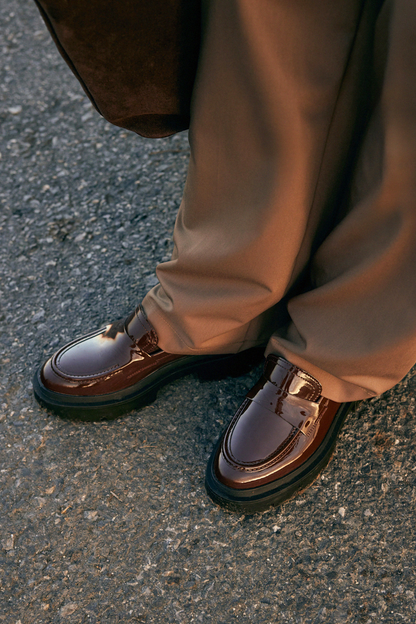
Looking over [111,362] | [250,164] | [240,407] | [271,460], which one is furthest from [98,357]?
[250,164]

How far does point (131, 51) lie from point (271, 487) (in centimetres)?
83

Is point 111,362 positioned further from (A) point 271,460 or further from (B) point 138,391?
(A) point 271,460

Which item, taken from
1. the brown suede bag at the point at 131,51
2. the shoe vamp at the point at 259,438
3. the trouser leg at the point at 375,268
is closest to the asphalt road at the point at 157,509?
the shoe vamp at the point at 259,438

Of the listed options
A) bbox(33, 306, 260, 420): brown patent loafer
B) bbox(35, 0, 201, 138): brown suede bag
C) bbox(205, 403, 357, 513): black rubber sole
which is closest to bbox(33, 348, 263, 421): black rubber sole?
bbox(33, 306, 260, 420): brown patent loafer

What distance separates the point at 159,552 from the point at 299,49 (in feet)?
3.07

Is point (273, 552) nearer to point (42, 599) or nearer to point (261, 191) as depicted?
point (42, 599)

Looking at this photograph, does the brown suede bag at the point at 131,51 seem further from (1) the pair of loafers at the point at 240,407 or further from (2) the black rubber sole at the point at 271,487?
(2) the black rubber sole at the point at 271,487

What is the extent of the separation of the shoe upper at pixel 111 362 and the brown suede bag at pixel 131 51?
451 millimetres

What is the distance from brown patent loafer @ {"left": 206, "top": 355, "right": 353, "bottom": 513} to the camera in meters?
1.05

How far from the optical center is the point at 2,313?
1.54 metres

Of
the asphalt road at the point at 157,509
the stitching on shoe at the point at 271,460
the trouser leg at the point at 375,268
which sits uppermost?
the trouser leg at the point at 375,268

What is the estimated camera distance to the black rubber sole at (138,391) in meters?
1.22

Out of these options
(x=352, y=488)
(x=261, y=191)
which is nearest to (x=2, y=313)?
(x=261, y=191)

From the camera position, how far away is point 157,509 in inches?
43.8
